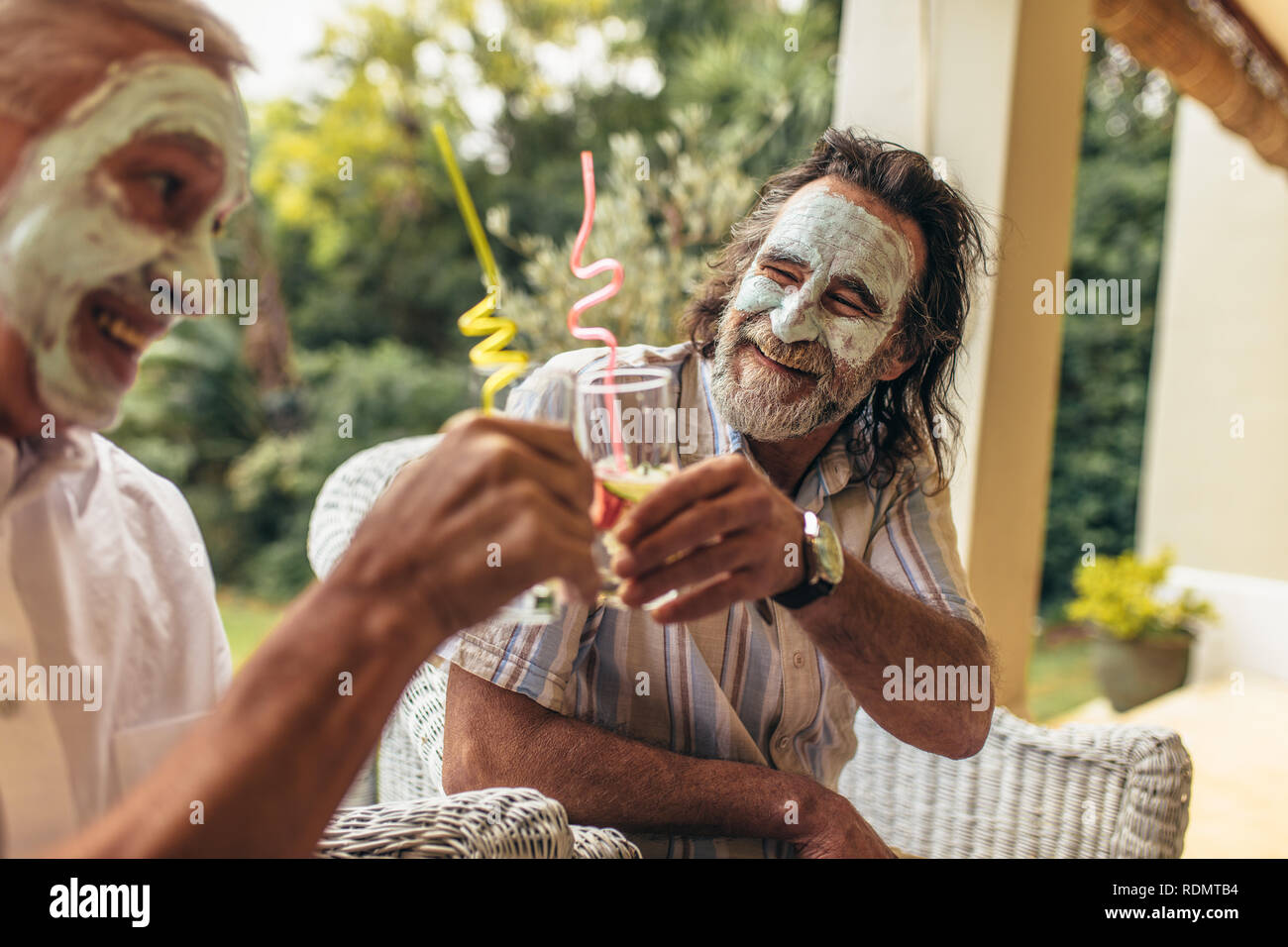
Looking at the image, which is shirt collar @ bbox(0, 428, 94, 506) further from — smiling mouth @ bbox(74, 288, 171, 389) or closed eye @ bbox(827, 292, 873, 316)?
closed eye @ bbox(827, 292, 873, 316)

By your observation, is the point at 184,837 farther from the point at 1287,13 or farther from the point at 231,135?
the point at 1287,13

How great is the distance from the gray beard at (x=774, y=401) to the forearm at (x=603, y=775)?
0.37 meters

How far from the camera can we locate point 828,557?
0.81 m

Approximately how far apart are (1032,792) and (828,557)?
676 millimetres

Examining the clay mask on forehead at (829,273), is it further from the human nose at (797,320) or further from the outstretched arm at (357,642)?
the outstretched arm at (357,642)

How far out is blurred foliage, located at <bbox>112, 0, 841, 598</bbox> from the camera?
584 cm

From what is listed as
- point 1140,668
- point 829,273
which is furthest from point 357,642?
point 1140,668

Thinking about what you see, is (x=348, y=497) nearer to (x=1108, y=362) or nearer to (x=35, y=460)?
(x=35, y=460)

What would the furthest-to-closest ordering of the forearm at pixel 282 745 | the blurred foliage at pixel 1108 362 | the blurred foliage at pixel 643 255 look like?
the blurred foliage at pixel 1108 362, the blurred foliage at pixel 643 255, the forearm at pixel 282 745

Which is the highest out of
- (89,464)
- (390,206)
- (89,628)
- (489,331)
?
(390,206)

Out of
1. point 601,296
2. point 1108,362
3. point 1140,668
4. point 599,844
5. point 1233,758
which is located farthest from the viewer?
point 1108,362

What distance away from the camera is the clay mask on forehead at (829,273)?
0.97 meters

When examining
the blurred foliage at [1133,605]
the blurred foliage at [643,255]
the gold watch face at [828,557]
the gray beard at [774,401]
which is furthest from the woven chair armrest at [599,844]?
the blurred foliage at [1133,605]

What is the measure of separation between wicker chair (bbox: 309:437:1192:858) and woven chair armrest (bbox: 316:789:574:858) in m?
0.24
